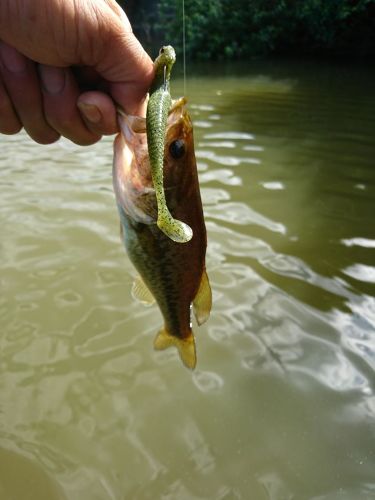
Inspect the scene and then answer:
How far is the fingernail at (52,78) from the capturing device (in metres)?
1.80

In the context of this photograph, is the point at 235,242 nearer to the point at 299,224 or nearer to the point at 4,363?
the point at 299,224

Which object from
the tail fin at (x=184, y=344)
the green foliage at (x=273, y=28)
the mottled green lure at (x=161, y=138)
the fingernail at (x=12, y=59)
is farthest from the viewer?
the green foliage at (x=273, y=28)

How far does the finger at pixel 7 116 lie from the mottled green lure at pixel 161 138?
31.2 inches

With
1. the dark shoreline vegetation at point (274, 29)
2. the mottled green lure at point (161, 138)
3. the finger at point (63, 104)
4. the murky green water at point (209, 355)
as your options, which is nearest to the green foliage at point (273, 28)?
the dark shoreline vegetation at point (274, 29)

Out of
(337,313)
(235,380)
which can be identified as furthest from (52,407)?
(337,313)

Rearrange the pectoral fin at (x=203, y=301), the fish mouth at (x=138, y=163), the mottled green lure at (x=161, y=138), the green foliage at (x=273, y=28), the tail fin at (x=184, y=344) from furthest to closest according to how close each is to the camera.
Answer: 1. the green foliage at (x=273, y=28)
2. the tail fin at (x=184, y=344)
3. the pectoral fin at (x=203, y=301)
4. the fish mouth at (x=138, y=163)
5. the mottled green lure at (x=161, y=138)

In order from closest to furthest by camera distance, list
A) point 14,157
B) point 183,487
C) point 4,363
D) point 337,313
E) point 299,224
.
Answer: point 183,487
point 4,363
point 337,313
point 299,224
point 14,157

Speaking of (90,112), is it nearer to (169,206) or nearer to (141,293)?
(169,206)

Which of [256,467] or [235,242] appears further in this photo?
[235,242]

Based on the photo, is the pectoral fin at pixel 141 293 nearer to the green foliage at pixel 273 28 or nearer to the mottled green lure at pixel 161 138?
the mottled green lure at pixel 161 138

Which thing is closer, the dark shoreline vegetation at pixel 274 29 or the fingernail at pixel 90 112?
the fingernail at pixel 90 112

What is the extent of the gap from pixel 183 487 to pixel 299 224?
2631mm

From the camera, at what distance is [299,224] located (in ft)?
13.6

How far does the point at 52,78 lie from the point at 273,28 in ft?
58.2
